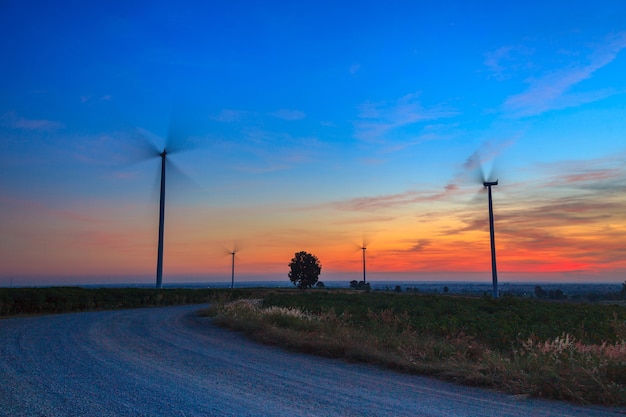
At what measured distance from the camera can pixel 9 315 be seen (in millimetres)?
26281

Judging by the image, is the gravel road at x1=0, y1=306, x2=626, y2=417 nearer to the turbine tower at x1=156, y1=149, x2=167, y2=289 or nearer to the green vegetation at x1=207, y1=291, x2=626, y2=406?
the green vegetation at x1=207, y1=291, x2=626, y2=406

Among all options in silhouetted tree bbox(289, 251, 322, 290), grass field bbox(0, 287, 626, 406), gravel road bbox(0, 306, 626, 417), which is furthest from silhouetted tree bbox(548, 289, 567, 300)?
gravel road bbox(0, 306, 626, 417)

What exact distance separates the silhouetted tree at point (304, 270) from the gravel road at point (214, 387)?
80.8m

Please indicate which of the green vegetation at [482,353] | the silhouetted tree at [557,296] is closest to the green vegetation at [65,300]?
the green vegetation at [482,353]

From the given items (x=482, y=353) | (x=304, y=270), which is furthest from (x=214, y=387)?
(x=304, y=270)

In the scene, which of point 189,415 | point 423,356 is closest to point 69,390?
point 189,415

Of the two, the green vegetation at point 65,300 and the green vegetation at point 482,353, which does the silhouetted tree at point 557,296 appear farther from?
the green vegetation at point 65,300

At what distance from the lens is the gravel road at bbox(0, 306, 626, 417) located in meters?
7.16

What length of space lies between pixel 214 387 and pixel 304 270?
283ft

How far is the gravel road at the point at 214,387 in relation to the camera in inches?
282

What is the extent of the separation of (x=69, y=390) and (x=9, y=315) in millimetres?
22744

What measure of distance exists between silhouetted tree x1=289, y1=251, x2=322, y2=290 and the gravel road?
80765 millimetres

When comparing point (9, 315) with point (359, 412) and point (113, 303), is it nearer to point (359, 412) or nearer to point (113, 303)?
point (113, 303)

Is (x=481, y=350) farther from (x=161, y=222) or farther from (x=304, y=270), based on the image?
(x=304, y=270)
